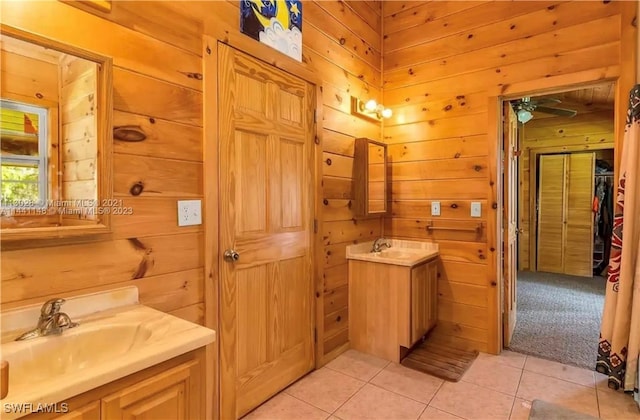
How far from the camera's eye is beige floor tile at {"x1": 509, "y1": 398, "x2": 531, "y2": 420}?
195cm

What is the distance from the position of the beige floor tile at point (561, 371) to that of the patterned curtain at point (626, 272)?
0.52 feet

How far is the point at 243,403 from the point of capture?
1.98 meters

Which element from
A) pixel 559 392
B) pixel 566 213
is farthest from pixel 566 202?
pixel 559 392

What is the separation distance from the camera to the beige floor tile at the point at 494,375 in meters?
2.28

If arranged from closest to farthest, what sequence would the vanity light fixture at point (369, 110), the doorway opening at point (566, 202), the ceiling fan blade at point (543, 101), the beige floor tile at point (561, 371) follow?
the beige floor tile at point (561, 371)
the vanity light fixture at point (369, 110)
the ceiling fan blade at point (543, 101)
the doorway opening at point (566, 202)

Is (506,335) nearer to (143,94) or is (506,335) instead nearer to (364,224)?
(364,224)

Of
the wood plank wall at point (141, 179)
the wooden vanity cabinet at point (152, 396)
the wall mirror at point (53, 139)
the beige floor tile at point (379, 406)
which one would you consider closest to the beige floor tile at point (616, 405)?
the beige floor tile at point (379, 406)

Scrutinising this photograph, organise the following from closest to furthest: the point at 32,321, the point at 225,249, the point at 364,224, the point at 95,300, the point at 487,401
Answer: the point at 32,321 → the point at 95,300 → the point at 225,249 → the point at 487,401 → the point at 364,224

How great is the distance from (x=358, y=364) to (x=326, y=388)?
0.41 m

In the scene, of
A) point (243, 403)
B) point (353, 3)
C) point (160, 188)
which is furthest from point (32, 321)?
point (353, 3)

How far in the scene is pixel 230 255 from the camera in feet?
6.13

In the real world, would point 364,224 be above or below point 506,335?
above

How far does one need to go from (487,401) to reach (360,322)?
103cm

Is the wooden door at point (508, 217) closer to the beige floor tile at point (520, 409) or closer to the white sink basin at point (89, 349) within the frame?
the beige floor tile at point (520, 409)
